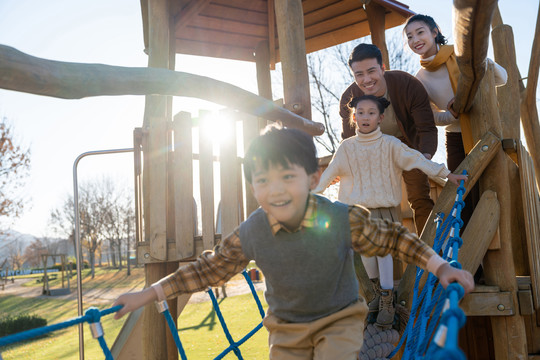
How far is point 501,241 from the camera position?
2869mm

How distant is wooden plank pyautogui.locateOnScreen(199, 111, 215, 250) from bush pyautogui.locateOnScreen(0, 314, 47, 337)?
1263 cm

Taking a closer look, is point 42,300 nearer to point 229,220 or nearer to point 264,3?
point 264,3

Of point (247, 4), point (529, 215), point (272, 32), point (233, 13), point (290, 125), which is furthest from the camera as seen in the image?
point (272, 32)

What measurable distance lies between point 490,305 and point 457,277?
1.81 meters

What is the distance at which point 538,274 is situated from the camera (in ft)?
10.5

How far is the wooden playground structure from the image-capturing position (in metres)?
1.44

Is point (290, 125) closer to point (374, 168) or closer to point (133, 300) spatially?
point (374, 168)

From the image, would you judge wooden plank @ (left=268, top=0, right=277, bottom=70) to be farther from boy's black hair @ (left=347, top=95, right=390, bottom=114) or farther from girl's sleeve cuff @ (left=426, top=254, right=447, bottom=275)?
girl's sleeve cuff @ (left=426, top=254, right=447, bottom=275)

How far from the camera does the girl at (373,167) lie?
2.48 metres

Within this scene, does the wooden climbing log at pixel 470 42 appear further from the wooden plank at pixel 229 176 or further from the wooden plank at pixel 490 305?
the wooden plank at pixel 229 176

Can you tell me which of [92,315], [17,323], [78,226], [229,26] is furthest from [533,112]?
[17,323]

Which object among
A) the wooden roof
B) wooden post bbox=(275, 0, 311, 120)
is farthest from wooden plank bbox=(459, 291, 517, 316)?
the wooden roof

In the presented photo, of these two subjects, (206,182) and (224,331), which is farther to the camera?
(206,182)

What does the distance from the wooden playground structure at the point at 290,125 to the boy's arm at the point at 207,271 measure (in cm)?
52
